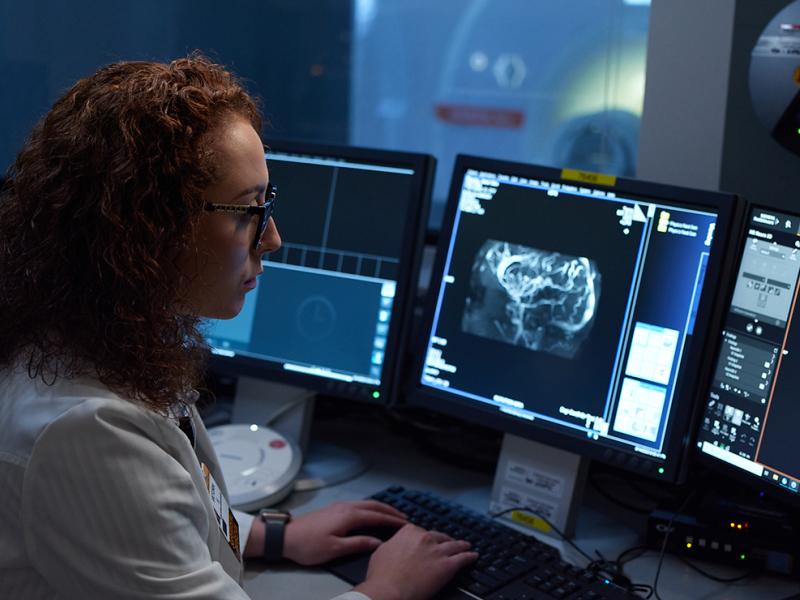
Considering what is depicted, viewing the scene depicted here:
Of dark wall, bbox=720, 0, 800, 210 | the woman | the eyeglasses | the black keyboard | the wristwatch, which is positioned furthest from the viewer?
dark wall, bbox=720, 0, 800, 210

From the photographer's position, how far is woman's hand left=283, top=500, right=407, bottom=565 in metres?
1.32

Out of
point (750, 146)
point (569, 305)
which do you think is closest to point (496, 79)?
point (750, 146)

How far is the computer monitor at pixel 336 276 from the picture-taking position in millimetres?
1602

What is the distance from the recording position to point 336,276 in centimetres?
165

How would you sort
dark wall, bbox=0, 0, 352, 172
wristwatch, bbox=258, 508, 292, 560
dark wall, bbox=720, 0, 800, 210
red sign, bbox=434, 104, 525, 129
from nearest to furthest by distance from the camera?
wristwatch, bbox=258, 508, 292, 560, dark wall, bbox=720, 0, 800, 210, dark wall, bbox=0, 0, 352, 172, red sign, bbox=434, 104, 525, 129

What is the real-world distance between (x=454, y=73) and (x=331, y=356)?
1.56 metres

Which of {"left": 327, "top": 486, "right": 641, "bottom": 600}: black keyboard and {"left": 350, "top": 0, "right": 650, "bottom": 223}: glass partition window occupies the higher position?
{"left": 350, "top": 0, "right": 650, "bottom": 223}: glass partition window

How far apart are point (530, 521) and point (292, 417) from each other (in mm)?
490

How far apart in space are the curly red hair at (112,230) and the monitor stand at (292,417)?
0.70m

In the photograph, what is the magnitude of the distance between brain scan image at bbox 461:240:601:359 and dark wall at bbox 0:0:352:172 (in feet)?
2.09

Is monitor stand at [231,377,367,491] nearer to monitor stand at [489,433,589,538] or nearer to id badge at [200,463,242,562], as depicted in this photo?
monitor stand at [489,433,589,538]

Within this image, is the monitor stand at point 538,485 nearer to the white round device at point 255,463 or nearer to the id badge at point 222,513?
the white round device at point 255,463

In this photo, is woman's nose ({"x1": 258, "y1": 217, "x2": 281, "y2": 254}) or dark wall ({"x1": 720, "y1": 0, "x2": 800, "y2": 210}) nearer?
woman's nose ({"x1": 258, "y1": 217, "x2": 281, "y2": 254})

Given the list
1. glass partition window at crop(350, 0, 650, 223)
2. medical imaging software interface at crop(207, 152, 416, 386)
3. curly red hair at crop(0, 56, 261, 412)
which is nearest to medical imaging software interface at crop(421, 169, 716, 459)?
medical imaging software interface at crop(207, 152, 416, 386)
